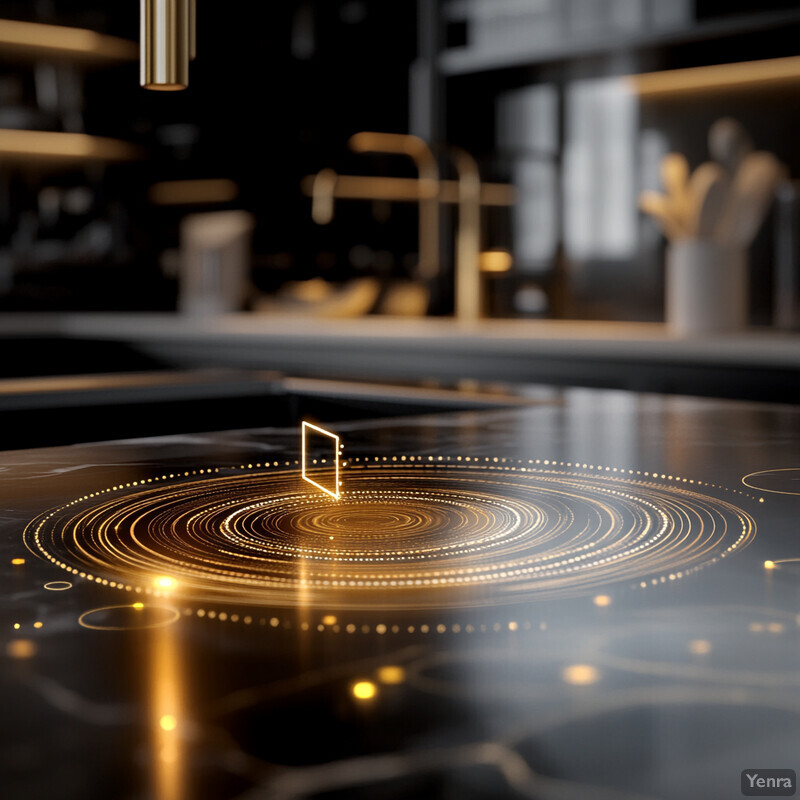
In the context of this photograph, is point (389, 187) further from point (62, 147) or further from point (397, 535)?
point (397, 535)

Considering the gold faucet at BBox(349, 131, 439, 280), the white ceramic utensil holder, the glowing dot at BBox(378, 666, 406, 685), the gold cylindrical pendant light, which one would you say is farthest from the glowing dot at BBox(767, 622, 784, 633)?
the gold faucet at BBox(349, 131, 439, 280)

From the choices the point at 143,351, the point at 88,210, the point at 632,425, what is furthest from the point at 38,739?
the point at 88,210

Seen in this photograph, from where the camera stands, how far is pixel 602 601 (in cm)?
48

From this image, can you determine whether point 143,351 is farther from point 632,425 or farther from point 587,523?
point 587,523

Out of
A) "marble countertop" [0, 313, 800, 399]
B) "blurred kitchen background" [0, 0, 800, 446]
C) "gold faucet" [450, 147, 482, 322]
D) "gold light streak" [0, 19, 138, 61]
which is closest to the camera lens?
"marble countertop" [0, 313, 800, 399]

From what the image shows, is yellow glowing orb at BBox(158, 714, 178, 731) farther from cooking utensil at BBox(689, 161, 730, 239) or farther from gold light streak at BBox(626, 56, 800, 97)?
gold light streak at BBox(626, 56, 800, 97)

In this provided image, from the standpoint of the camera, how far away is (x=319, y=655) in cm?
42

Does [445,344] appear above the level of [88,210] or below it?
below

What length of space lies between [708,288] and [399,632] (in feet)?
6.57

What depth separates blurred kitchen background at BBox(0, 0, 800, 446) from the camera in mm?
2506

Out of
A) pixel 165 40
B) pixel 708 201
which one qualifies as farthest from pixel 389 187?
pixel 165 40

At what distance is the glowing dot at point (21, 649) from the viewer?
416 mm

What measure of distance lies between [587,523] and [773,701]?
264 millimetres

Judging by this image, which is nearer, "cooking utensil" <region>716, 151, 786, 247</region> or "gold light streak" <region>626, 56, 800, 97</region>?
"cooking utensil" <region>716, 151, 786, 247</region>
